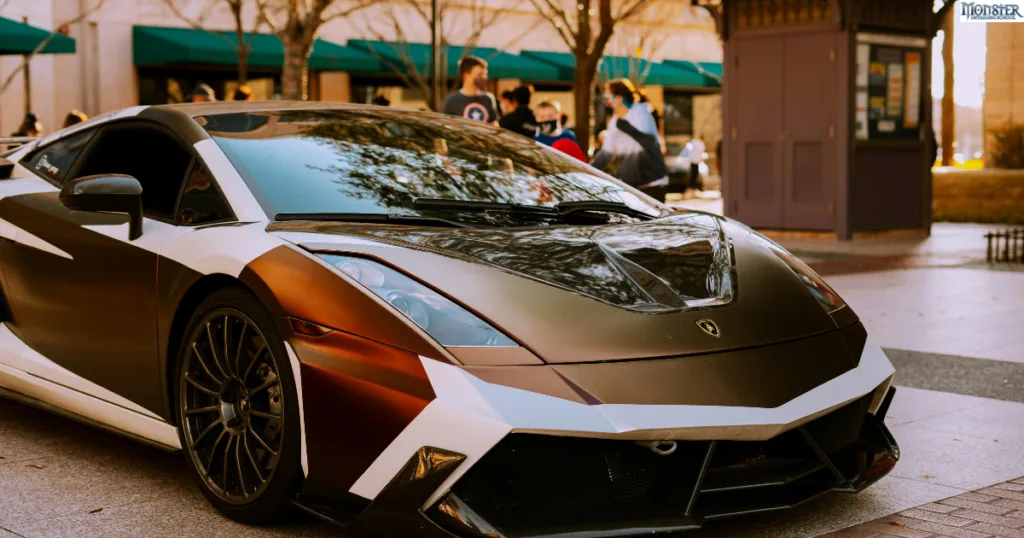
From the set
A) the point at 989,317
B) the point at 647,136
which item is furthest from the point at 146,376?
the point at 647,136

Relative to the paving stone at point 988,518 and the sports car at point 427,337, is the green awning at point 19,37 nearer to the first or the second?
the sports car at point 427,337

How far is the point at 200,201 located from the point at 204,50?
2520 centimetres

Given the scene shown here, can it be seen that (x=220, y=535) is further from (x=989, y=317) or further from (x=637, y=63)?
(x=637, y=63)

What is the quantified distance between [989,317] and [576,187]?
16.0 feet

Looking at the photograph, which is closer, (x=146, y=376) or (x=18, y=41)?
(x=146, y=376)

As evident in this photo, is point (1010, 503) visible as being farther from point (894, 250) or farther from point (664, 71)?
point (664, 71)

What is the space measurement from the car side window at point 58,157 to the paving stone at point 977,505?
11.3 ft

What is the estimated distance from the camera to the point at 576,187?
5000 mm

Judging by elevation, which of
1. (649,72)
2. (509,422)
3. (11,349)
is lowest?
(11,349)

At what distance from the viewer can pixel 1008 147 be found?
62.6 feet

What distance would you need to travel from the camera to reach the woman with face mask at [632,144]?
11.8m

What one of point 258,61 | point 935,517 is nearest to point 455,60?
point 258,61

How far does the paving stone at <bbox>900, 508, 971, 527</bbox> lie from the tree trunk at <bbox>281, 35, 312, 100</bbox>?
56.8 feet

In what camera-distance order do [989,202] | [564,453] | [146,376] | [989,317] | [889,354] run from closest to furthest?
[564,453]
[146,376]
[889,354]
[989,317]
[989,202]
